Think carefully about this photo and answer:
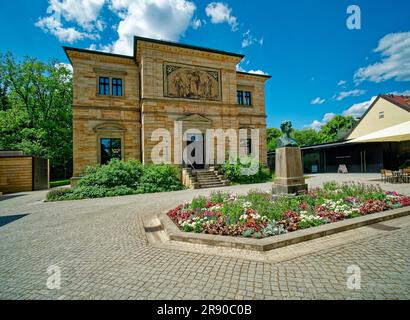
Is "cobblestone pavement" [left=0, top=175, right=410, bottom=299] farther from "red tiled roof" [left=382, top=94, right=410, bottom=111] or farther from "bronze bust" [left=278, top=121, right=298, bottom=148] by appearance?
"red tiled roof" [left=382, top=94, right=410, bottom=111]

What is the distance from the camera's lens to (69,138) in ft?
86.8

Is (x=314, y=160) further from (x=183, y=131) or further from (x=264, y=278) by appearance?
(x=264, y=278)

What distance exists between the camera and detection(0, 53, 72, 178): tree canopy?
24.0m

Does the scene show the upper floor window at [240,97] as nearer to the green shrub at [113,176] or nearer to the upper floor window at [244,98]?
the upper floor window at [244,98]

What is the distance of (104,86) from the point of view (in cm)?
1652

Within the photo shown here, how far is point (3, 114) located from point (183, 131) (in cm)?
2121

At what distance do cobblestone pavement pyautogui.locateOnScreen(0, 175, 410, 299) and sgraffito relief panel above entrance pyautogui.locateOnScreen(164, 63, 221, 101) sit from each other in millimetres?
14239

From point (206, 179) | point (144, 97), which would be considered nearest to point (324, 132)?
point (206, 179)

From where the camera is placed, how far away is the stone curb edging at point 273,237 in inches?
152

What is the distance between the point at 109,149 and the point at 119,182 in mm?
5310

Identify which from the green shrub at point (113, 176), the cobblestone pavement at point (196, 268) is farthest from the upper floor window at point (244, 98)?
the cobblestone pavement at point (196, 268)

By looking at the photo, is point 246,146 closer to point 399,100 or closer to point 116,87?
point 116,87
